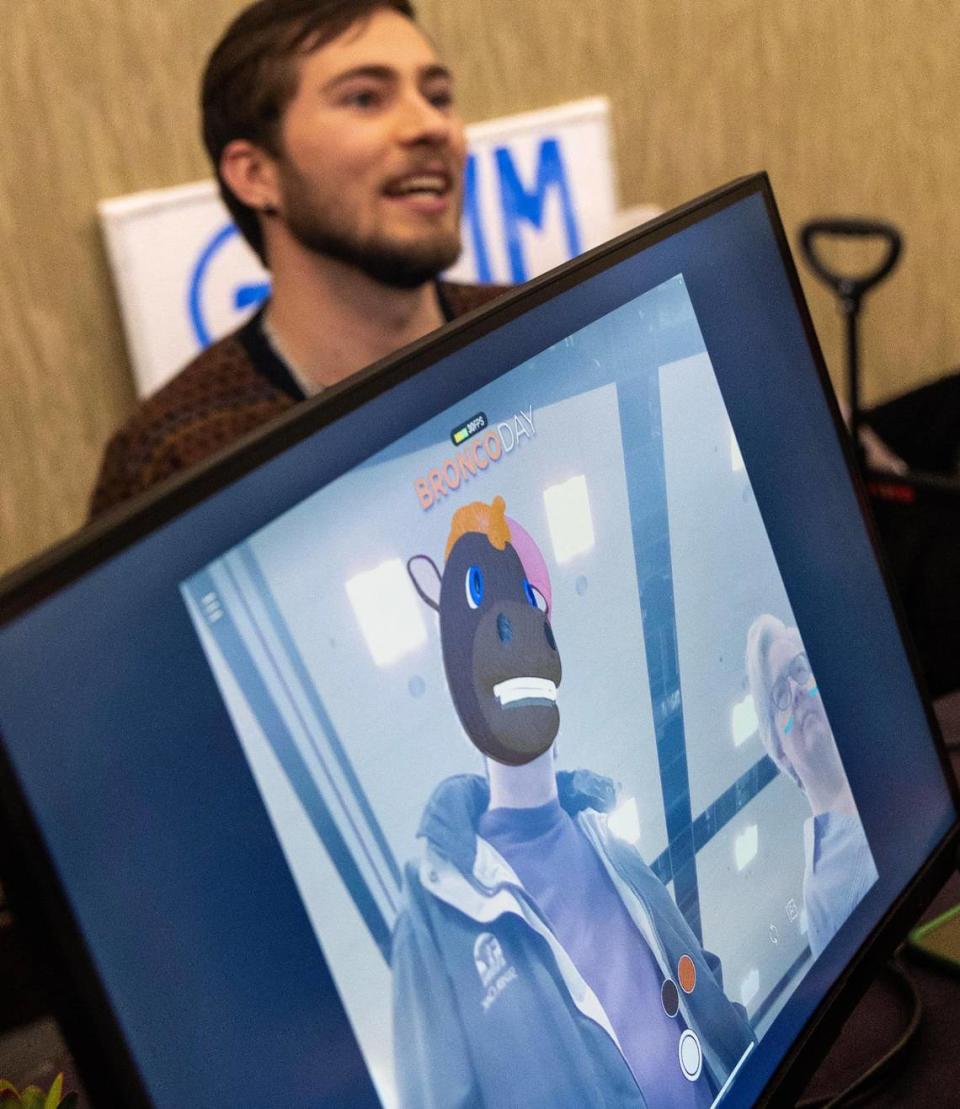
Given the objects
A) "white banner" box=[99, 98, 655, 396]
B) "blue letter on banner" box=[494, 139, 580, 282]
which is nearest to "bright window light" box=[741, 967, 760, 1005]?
"white banner" box=[99, 98, 655, 396]

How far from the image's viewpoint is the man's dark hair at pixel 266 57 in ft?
6.75

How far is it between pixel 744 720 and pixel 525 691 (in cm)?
16

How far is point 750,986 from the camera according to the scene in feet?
2.14

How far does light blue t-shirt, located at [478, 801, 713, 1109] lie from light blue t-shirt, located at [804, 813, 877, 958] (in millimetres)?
133

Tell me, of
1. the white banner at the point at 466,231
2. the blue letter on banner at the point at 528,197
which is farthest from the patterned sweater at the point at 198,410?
the blue letter on banner at the point at 528,197

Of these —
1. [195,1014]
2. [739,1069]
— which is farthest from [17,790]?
[739,1069]

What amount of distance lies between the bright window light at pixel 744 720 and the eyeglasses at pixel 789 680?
20mm

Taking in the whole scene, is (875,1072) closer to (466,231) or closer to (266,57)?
(266,57)

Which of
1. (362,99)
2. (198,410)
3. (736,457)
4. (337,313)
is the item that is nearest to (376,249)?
(337,313)

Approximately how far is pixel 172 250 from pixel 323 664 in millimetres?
2234

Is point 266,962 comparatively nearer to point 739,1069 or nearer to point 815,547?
point 739,1069

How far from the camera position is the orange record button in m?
0.60

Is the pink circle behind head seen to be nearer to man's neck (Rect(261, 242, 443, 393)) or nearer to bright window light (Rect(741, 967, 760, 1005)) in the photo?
bright window light (Rect(741, 967, 760, 1005))

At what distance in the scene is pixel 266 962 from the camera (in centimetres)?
44
